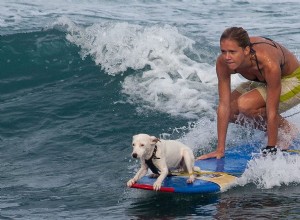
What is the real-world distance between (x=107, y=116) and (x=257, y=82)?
3022 mm

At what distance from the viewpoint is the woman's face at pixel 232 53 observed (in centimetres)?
691

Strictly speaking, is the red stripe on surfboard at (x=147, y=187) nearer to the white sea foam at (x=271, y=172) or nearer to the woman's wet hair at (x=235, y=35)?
the white sea foam at (x=271, y=172)

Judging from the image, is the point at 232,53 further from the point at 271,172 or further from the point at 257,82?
the point at 271,172

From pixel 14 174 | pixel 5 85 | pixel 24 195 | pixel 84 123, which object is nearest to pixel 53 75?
pixel 5 85

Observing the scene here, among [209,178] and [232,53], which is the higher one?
[232,53]

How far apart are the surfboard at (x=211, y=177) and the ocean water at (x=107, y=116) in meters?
0.10

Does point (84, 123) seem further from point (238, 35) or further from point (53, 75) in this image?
point (238, 35)

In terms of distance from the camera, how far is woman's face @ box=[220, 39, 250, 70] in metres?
6.91

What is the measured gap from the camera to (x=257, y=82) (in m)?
7.82

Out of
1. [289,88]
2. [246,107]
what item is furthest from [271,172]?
[289,88]

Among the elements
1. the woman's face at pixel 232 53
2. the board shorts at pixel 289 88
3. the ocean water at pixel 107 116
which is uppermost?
the woman's face at pixel 232 53

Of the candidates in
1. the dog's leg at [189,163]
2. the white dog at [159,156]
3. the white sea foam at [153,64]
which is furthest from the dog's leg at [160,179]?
the white sea foam at [153,64]

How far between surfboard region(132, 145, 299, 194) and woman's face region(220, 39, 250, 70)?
3.35 feet

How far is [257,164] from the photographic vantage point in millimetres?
7188
